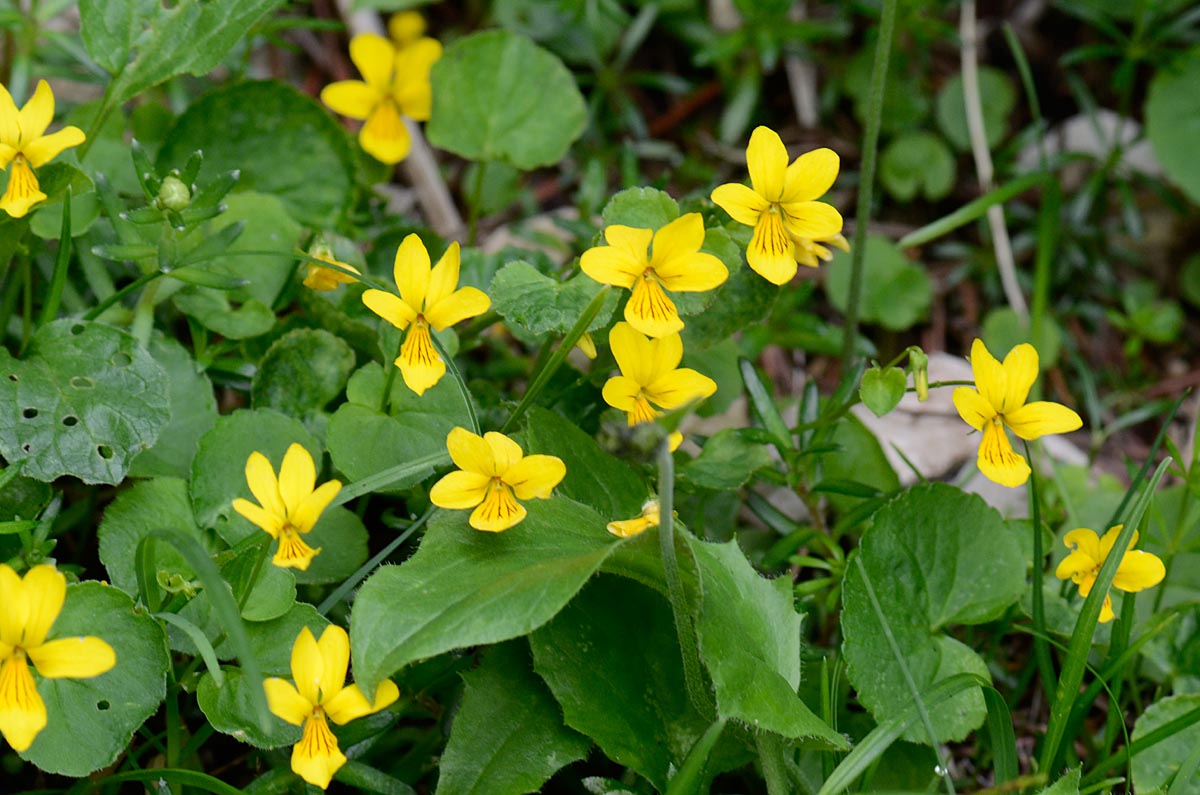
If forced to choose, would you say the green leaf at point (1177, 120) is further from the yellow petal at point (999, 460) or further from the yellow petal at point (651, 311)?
the yellow petal at point (651, 311)

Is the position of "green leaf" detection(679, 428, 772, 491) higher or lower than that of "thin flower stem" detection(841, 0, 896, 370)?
lower

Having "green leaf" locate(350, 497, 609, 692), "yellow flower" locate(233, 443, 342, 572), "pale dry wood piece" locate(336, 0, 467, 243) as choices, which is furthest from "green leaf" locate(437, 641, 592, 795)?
"pale dry wood piece" locate(336, 0, 467, 243)

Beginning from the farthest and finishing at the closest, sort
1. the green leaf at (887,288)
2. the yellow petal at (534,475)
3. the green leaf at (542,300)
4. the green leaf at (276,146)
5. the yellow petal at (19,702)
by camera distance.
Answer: the green leaf at (887,288), the green leaf at (276,146), the green leaf at (542,300), the yellow petal at (534,475), the yellow petal at (19,702)

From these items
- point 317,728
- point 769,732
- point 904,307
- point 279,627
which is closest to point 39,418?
point 279,627

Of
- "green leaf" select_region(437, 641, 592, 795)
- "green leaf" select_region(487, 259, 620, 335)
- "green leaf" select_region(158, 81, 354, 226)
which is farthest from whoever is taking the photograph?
"green leaf" select_region(158, 81, 354, 226)

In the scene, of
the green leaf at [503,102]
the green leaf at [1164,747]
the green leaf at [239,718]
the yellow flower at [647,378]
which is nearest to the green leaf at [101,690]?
the green leaf at [239,718]

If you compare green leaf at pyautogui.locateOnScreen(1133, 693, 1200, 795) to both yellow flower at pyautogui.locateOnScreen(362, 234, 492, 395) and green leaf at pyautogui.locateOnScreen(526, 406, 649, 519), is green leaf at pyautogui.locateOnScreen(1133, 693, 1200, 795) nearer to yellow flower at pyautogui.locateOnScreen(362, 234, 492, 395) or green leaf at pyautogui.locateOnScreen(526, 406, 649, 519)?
green leaf at pyautogui.locateOnScreen(526, 406, 649, 519)

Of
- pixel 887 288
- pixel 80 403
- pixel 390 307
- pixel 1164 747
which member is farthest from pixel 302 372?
pixel 887 288
